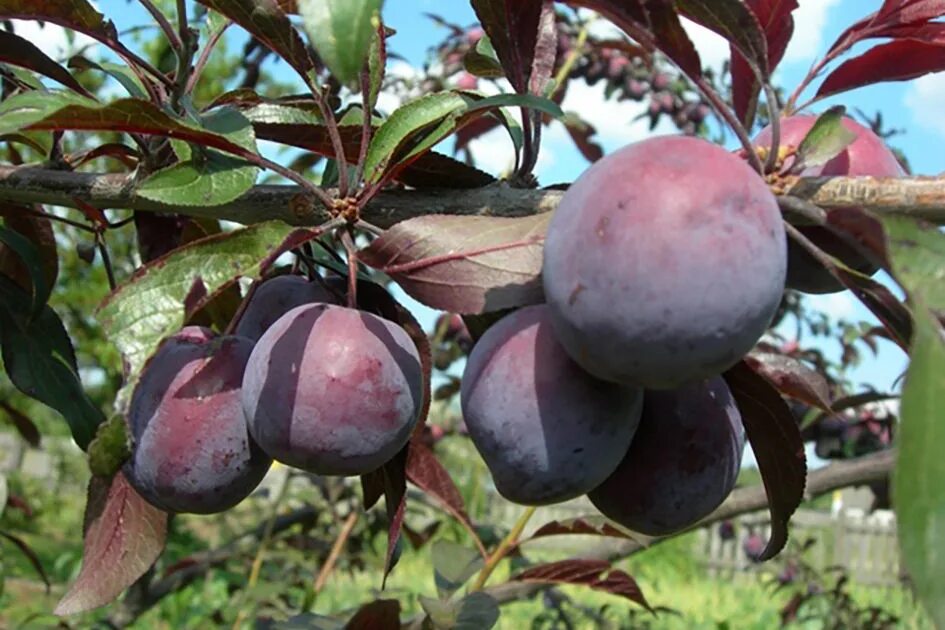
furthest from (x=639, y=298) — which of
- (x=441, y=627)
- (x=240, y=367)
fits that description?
(x=441, y=627)

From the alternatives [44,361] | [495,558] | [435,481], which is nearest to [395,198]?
[44,361]

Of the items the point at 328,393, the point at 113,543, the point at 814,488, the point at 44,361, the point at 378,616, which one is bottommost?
the point at 814,488

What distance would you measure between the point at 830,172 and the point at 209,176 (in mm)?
476

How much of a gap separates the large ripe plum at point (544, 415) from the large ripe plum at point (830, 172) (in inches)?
6.0

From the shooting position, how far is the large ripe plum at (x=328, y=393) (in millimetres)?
690

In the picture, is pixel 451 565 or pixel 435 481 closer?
pixel 435 481

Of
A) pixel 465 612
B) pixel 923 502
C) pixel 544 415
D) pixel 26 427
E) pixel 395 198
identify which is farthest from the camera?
pixel 26 427

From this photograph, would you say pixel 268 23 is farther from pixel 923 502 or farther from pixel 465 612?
pixel 465 612

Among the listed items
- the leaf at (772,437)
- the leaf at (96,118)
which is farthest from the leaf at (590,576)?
the leaf at (96,118)

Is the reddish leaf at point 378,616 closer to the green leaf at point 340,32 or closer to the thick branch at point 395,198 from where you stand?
the thick branch at point 395,198

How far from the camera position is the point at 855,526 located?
32.1 feet

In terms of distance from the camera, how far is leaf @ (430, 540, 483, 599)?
4.97 ft

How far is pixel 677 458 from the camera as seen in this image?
71 cm

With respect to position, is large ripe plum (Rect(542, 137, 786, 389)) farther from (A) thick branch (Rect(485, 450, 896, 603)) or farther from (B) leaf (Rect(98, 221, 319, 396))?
(A) thick branch (Rect(485, 450, 896, 603))
